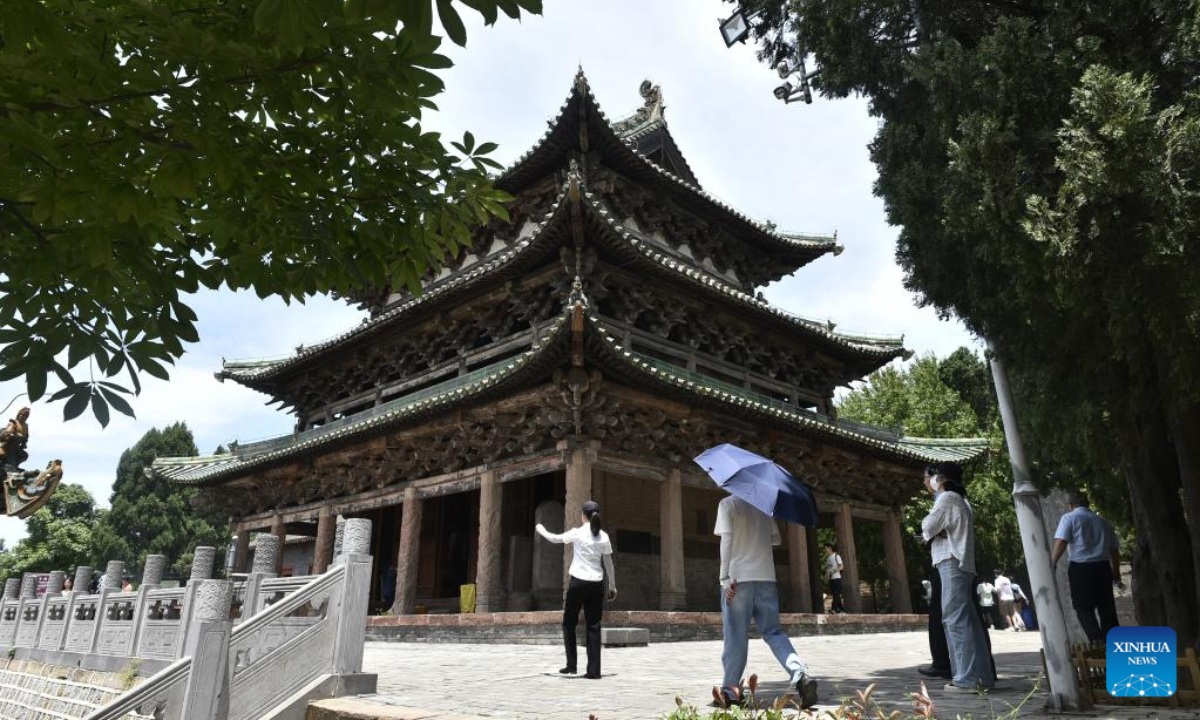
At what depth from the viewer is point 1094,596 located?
6488mm

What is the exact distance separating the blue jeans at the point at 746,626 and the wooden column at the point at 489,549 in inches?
324

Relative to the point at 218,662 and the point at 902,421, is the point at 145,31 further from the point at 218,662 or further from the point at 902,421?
the point at 902,421

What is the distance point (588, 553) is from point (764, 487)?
2307 mm

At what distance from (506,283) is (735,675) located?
37.6 feet

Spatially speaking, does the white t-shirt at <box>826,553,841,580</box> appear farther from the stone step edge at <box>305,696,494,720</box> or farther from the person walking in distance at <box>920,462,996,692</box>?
the stone step edge at <box>305,696,494,720</box>

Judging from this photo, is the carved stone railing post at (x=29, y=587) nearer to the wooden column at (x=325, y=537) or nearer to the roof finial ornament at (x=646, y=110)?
the wooden column at (x=325, y=537)

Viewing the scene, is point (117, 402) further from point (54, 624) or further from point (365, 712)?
point (54, 624)

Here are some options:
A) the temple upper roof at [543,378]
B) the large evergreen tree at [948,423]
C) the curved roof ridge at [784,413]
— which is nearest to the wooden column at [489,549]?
the temple upper roof at [543,378]

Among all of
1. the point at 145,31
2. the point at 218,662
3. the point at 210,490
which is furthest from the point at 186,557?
the point at 145,31

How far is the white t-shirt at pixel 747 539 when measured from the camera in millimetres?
5109

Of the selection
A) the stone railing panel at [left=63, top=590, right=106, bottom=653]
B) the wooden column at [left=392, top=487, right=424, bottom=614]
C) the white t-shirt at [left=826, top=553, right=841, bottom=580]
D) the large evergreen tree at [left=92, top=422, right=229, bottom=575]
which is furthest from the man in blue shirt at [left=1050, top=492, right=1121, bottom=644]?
the large evergreen tree at [left=92, top=422, right=229, bottom=575]

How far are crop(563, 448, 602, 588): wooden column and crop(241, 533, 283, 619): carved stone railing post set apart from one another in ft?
15.6

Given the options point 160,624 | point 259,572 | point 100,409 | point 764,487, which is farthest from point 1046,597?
point 160,624

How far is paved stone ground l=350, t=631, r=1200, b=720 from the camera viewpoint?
466 cm
